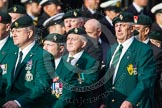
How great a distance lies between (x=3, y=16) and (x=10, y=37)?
33 centimetres

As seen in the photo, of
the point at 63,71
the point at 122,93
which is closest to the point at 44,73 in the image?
the point at 63,71

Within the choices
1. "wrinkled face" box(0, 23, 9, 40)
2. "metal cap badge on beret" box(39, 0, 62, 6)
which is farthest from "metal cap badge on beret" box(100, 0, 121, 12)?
"wrinkled face" box(0, 23, 9, 40)

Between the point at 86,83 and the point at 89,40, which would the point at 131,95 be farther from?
the point at 89,40

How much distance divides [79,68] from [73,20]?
4.85 ft

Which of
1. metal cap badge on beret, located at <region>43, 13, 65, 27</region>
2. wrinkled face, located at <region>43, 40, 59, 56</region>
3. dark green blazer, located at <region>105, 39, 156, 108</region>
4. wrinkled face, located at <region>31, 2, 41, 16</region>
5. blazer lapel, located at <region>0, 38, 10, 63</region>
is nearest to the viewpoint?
dark green blazer, located at <region>105, 39, 156, 108</region>

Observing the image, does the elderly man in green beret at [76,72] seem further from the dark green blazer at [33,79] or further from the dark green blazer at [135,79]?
the dark green blazer at [135,79]

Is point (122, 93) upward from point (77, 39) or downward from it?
downward

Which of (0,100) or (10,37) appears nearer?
(0,100)

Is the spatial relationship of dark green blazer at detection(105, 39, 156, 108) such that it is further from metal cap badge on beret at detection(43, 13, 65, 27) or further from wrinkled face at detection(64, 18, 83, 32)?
metal cap badge on beret at detection(43, 13, 65, 27)

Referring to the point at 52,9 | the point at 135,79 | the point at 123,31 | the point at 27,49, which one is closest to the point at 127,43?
the point at 123,31

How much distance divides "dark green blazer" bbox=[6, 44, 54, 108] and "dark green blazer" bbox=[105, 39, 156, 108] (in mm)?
860

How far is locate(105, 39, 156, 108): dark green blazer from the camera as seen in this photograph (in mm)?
8664

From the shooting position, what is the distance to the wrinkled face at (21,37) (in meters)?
8.94

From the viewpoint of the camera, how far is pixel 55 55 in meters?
9.09
